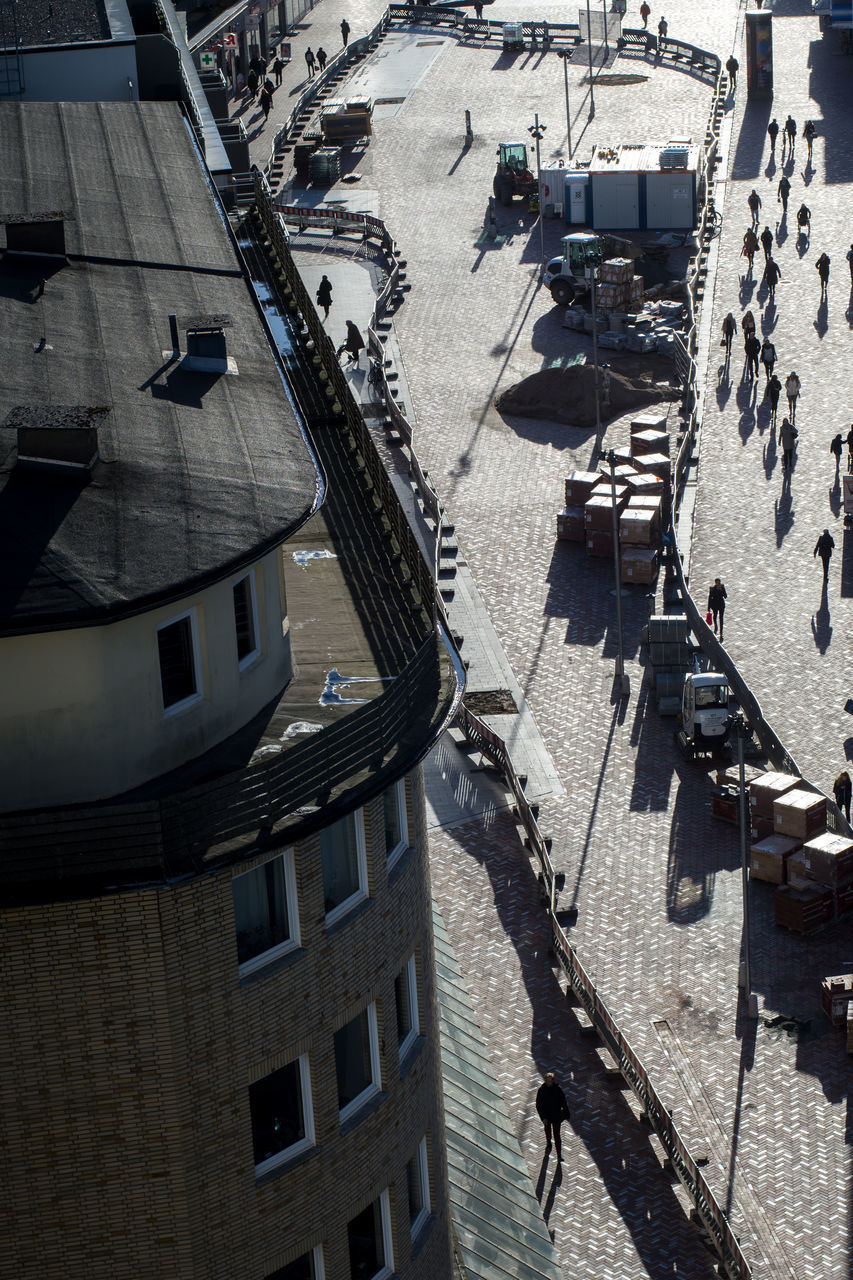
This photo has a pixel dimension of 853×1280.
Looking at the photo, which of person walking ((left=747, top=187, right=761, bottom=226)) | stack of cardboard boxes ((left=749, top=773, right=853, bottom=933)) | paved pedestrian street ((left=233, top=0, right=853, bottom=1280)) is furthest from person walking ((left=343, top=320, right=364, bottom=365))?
stack of cardboard boxes ((left=749, top=773, right=853, bottom=933))

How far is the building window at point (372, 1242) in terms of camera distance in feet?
61.8

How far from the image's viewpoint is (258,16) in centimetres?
10325

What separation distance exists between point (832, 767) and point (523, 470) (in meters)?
19.5

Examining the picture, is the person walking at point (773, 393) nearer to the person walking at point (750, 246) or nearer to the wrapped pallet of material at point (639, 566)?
the wrapped pallet of material at point (639, 566)

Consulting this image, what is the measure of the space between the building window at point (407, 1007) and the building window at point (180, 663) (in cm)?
404

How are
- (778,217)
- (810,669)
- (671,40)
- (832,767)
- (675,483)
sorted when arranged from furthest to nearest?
(671,40) → (778,217) → (675,483) → (810,669) → (832,767)

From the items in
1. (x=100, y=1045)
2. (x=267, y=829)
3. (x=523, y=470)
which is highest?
(x=267, y=829)

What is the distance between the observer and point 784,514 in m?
51.2

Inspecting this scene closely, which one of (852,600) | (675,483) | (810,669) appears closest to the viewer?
(810,669)

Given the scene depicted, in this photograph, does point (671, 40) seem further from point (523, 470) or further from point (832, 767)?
point (832, 767)

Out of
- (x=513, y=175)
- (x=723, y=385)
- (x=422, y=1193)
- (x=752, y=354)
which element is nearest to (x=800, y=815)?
(x=422, y=1193)

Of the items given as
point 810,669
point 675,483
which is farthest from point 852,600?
point 675,483

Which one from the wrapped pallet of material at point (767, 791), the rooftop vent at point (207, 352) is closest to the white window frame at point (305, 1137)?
the rooftop vent at point (207, 352)

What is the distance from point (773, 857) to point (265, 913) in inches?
765
